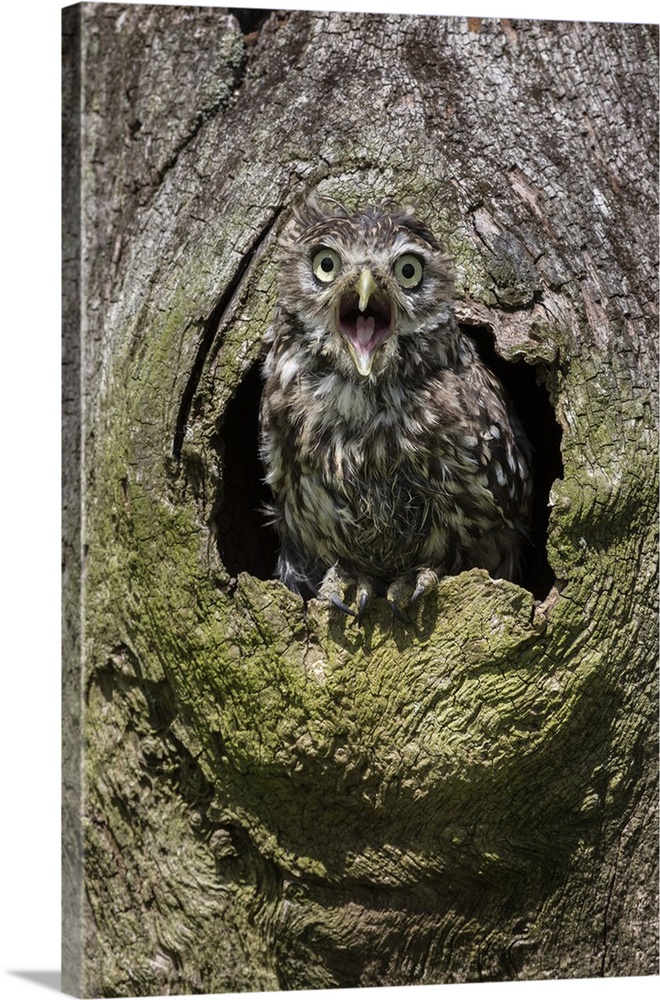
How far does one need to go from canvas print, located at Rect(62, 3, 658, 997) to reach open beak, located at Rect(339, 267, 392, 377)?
0.4 inches

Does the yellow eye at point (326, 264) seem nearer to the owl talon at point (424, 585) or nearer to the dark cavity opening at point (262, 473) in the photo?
the dark cavity opening at point (262, 473)

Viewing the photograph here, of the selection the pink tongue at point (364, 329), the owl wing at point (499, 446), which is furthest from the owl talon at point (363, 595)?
the pink tongue at point (364, 329)

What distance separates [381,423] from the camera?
5180mm

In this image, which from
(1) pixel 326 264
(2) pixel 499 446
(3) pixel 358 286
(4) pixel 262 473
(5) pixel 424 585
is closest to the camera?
(3) pixel 358 286

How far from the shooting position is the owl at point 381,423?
504 cm

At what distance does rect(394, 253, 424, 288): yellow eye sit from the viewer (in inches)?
198

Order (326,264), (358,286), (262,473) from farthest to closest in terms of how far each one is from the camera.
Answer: (262,473) < (326,264) < (358,286)

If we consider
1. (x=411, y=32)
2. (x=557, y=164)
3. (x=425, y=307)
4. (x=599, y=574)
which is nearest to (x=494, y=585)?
(x=599, y=574)

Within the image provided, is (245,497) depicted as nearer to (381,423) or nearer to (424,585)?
(381,423)

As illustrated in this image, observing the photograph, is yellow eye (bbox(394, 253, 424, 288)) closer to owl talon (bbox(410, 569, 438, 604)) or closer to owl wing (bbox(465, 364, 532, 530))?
owl wing (bbox(465, 364, 532, 530))

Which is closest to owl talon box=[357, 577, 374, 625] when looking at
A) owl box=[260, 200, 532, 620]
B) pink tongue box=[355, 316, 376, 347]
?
owl box=[260, 200, 532, 620]

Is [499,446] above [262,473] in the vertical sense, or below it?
above

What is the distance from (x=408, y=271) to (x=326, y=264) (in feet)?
0.82

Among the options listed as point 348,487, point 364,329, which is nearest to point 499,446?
point 348,487
